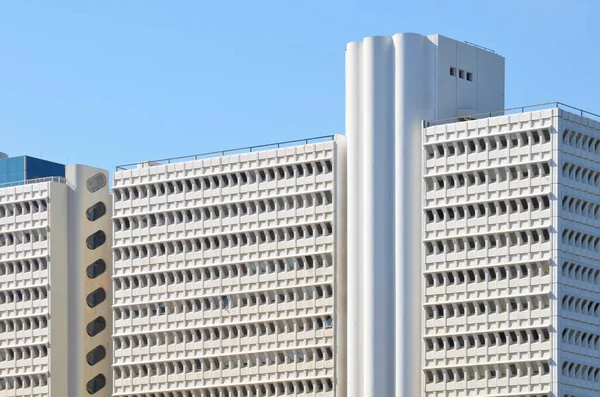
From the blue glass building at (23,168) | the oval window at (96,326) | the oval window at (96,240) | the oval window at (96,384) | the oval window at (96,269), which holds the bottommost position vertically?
the oval window at (96,384)

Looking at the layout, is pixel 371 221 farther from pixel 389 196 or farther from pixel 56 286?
pixel 56 286

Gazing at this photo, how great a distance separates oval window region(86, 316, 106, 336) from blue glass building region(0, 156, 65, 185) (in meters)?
21.6

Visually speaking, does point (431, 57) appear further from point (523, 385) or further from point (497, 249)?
point (523, 385)

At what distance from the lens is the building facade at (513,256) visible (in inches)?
3809

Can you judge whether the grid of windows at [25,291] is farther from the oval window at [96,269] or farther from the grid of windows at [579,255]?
the grid of windows at [579,255]

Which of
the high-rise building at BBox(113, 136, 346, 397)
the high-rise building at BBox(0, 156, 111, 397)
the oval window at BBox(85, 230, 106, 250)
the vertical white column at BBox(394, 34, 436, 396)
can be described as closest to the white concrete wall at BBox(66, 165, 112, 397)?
the high-rise building at BBox(0, 156, 111, 397)

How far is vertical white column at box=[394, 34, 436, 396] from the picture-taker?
101 m

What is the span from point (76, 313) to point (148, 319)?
775cm

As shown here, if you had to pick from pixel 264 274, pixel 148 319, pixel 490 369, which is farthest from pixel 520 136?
pixel 148 319

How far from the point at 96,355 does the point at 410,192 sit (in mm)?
30374

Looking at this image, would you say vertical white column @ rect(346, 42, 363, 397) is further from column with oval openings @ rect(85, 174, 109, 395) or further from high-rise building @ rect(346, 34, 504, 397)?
column with oval openings @ rect(85, 174, 109, 395)

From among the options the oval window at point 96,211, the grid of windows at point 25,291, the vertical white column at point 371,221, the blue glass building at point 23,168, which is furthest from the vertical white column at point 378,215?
the blue glass building at point 23,168

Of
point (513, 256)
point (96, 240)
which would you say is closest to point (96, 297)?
point (96, 240)

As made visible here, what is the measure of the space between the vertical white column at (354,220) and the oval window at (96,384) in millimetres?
23547
